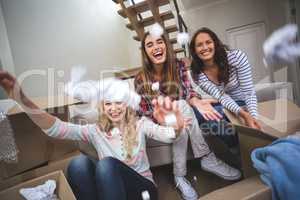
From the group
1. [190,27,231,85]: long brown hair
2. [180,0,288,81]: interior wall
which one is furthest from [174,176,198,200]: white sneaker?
[180,0,288,81]: interior wall

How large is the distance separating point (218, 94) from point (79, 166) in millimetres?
439

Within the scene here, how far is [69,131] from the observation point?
0.70 meters

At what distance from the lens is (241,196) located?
593 mm

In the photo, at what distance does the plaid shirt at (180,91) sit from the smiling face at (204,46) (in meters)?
0.06

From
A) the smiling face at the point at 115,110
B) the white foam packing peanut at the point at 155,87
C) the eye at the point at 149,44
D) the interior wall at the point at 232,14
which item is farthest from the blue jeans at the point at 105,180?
the interior wall at the point at 232,14

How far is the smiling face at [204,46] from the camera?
0.72 m

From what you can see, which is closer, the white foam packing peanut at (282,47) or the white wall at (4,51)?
the white wall at (4,51)

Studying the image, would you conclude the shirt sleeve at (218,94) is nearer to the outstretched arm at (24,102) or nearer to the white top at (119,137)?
the white top at (119,137)

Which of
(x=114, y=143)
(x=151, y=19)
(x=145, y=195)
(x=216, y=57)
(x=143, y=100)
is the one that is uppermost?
(x=151, y=19)

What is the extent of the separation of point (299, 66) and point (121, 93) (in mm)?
530

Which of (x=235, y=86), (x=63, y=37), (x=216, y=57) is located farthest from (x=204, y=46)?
(x=63, y=37)

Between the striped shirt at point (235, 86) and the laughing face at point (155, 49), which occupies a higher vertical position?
the laughing face at point (155, 49)

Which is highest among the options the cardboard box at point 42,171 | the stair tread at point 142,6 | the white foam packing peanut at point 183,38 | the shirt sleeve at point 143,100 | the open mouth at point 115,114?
the stair tread at point 142,6

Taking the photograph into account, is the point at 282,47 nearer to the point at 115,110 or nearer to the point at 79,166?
the point at 115,110
